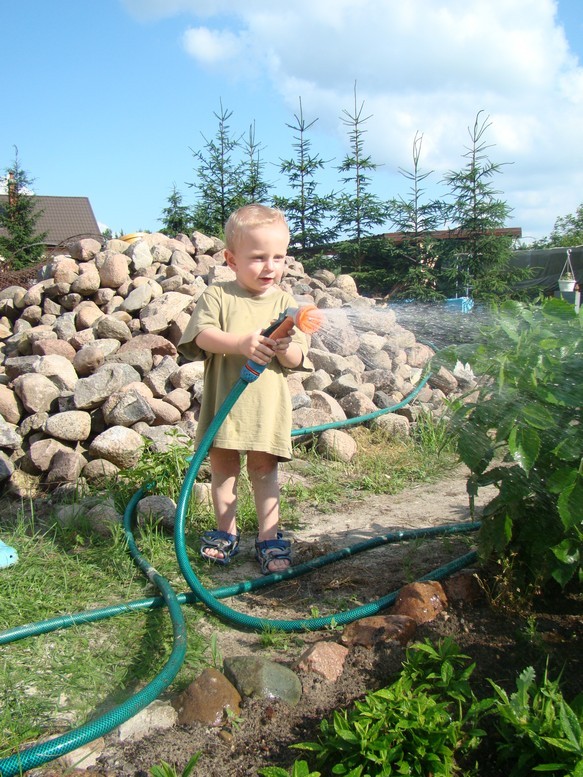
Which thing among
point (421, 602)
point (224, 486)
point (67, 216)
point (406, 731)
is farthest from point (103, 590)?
point (67, 216)

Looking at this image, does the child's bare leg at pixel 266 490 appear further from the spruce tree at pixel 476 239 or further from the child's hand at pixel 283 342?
the spruce tree at pixel 476 239

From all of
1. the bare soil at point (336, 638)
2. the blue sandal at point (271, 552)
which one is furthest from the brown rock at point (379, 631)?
the blue sandal at point (271, 552)

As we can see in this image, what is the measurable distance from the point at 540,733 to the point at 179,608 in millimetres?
1178

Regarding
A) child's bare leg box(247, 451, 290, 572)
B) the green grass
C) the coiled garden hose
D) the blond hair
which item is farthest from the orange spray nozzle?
the green grass

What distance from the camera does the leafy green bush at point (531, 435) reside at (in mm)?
1805

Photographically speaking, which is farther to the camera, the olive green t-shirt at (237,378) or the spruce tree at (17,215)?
the spruce tree at (17,215)

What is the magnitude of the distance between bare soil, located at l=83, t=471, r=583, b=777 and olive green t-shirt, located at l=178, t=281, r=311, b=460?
1.76ft

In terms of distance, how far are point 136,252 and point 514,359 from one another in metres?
5.05

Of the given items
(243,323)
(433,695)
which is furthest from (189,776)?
(243,323)

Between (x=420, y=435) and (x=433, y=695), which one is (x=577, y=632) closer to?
(x=433, y=695)

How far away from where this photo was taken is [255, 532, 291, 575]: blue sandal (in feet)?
8.98

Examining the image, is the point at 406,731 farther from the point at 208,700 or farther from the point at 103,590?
the point at 103,590

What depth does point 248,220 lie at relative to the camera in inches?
99.8

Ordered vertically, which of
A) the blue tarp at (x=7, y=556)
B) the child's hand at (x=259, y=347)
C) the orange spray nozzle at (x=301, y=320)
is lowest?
the blue tarp at (x=7, y=556)
